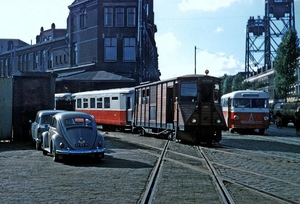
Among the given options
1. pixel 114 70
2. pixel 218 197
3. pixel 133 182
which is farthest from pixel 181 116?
pixel 114 70

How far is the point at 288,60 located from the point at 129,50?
19.4 metres

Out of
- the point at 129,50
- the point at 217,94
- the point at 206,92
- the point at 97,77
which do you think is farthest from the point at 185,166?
the point at 129,50

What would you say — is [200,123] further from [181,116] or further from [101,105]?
[101,105]

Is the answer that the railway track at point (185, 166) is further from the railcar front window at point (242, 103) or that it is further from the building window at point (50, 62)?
the building window at point (50, 62)

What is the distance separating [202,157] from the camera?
14.5m

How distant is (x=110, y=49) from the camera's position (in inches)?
2215

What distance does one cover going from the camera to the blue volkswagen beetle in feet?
43.3

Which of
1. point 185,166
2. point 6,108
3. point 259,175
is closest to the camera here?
point 259,175

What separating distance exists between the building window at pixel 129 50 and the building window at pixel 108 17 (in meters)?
2.94

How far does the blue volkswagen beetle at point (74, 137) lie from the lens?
13188 mm

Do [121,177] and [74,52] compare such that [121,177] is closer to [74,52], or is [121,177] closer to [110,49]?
[110,49]

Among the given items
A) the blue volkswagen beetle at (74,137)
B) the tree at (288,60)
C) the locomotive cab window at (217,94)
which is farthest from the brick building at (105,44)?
the blue volkswagen beetle at (74,137)

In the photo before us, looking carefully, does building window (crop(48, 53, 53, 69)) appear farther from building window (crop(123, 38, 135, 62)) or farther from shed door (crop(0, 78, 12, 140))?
shed door (crop(0, 78, 12, 140))

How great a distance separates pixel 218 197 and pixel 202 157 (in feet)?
21.9
